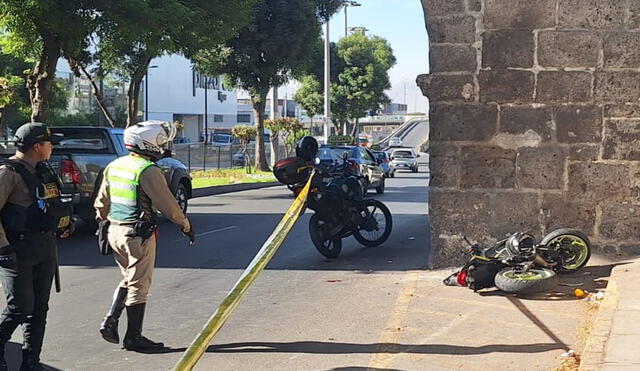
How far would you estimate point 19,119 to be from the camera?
1441 inches

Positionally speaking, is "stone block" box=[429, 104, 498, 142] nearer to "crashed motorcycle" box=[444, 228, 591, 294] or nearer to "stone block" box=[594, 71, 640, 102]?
"stone block" box=[594, 71, 640, 102]

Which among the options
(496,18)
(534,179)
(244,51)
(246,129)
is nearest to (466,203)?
(534,179)

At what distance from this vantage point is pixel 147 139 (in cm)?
632

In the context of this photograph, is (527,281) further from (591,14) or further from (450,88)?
(591,14)

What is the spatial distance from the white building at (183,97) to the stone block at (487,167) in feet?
181

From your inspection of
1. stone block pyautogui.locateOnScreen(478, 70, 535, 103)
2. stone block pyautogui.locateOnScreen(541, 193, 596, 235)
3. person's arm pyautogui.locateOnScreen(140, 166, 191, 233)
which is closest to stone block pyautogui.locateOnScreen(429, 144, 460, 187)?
stone block pyautogui.locateOnScreen(478, 70, 535, 103)

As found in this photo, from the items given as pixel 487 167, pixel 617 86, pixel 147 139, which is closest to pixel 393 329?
pixel 147 139

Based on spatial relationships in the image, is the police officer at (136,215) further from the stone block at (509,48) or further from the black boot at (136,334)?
the stone block at (509,48)

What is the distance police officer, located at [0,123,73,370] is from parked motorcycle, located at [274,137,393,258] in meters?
4.96

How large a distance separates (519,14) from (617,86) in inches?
53.9

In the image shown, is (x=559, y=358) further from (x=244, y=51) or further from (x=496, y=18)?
(x=244, y=51)

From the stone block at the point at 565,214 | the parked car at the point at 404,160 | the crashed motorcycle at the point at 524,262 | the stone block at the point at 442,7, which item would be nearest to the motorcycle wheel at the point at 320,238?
the crashed motorcycle at the point at 524,262

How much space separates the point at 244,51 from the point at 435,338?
26.9m

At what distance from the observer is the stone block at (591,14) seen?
29.8 feet
